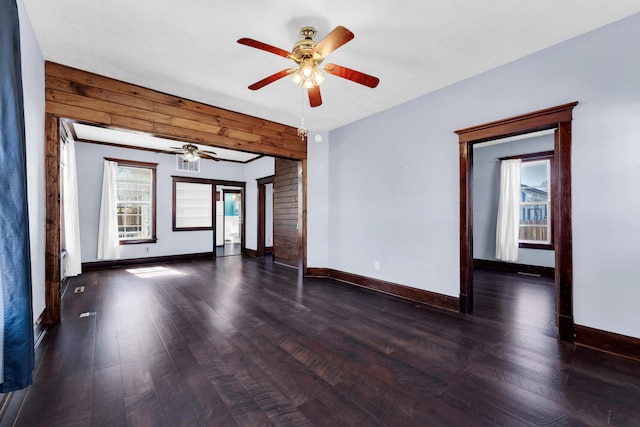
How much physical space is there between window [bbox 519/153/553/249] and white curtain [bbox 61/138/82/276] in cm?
875

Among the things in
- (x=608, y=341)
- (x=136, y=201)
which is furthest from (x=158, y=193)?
(x=608, y=341)

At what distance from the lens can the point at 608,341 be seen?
7.78ft

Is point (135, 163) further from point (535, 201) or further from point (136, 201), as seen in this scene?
point (535, 201)

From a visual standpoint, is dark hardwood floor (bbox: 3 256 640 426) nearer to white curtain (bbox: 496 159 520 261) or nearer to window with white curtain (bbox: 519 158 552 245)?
white curtain (bbox: 496 159 520 261)

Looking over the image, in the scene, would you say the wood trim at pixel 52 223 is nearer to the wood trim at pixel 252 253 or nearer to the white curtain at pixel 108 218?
the white curtain at pixel 108 218

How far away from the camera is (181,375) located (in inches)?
78.9

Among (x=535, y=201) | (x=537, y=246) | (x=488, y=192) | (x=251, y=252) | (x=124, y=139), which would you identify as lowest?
(x=251, y=252)

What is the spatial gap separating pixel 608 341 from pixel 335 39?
3.36 meters

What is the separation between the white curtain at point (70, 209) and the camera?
4.81 m

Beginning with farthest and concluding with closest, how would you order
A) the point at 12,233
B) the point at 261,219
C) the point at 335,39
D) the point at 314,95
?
the point at 261,219 → the point at 314,95 → the point at 335,39 → the point at 12,233

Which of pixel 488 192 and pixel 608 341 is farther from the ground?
pixel 488 192

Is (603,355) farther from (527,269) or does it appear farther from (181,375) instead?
(527,269)

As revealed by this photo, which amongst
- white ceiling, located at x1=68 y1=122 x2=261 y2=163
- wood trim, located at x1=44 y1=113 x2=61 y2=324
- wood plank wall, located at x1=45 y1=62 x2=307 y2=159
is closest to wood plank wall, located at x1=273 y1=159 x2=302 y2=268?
white ceiling, located at x1=68 y1=122 x2=261 y2=163

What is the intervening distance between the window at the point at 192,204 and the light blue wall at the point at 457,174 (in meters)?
3.76
